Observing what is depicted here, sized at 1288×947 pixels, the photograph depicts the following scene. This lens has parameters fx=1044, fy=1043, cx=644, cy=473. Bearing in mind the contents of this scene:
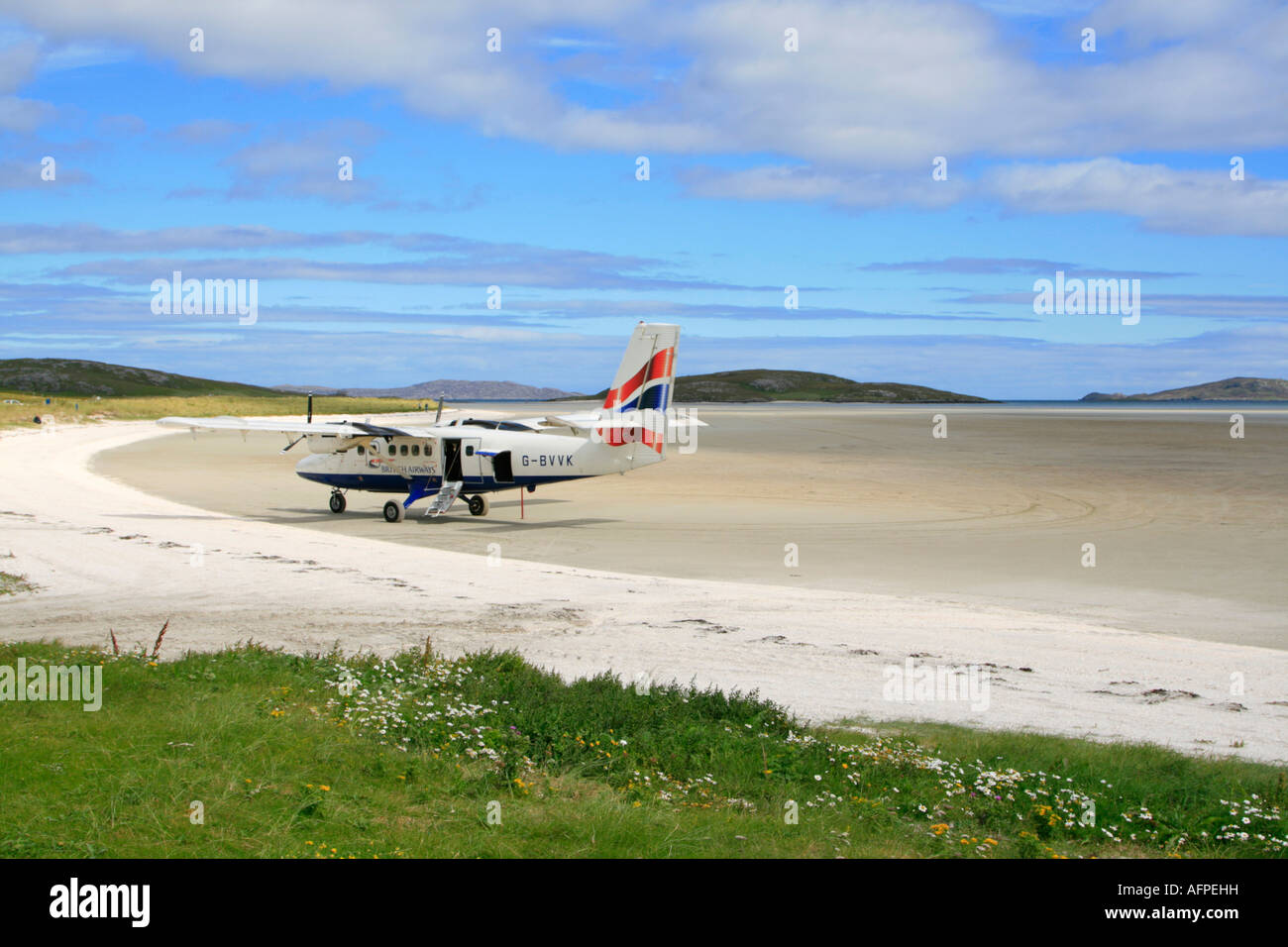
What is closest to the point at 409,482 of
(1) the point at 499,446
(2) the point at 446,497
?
(2) the point at 446,497

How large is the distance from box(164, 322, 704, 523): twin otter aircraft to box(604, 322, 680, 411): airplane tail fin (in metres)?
0.03

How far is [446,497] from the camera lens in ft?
104

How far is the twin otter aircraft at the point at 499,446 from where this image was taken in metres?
30.1

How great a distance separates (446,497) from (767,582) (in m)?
13.2

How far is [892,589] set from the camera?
21.0 m

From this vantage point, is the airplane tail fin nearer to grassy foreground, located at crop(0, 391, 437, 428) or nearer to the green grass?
the green grass

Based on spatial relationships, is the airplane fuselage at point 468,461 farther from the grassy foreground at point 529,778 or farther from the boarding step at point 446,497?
the grassy foreground at point 529,778

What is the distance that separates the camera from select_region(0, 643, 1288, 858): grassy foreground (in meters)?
Answer: 6.75

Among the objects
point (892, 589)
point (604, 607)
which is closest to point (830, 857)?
point (604, 607)

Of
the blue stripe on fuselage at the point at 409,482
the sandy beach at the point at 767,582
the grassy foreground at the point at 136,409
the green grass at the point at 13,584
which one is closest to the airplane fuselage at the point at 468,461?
the blue stripe on fuselage at the point at 409,482

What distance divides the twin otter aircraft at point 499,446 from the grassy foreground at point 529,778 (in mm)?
18637

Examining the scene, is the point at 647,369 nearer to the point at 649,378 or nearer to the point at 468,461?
the point at 649,378

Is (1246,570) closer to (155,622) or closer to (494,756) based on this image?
(494,756)
